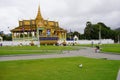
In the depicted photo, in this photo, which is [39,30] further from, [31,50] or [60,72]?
[60,72]

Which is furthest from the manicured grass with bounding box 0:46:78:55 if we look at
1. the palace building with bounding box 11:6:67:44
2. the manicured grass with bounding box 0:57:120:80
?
the palace building with bounding box 11:6:67:44

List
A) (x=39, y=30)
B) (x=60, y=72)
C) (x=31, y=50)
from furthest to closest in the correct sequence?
1. (x=39, y=30)
2. (x=31, y=50)
3. (x=60, y=72)

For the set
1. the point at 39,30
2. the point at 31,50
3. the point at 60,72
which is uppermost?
the point at 39,30

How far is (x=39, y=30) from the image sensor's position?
313ft

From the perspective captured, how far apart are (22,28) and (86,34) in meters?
39.7

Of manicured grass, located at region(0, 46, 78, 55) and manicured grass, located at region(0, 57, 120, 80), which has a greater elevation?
manicured grass, located at region(0, 46, 78, 55)

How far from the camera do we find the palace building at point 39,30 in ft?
287

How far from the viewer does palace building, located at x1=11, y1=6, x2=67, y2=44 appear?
8751cm

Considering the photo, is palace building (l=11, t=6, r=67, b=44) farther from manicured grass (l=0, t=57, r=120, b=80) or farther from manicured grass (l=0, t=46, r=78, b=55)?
manicured grass (l=0, t=57, r=120, b=80)

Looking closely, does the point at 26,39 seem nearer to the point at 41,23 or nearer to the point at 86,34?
the point at 41,23

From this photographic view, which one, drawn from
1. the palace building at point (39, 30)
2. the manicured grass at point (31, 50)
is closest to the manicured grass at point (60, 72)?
the manicured grass at point (31, 50)

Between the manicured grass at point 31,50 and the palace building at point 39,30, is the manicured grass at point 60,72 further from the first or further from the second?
the palace building at point 39,30

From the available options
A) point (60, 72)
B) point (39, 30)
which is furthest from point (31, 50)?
point (39, 30)

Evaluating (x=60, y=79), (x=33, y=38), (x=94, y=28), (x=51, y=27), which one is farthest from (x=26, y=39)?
(x=60, y=79)
